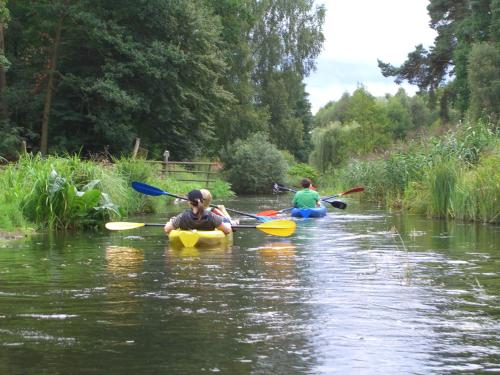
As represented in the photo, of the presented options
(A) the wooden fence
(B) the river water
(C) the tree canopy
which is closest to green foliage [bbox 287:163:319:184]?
(C) the tree canopy

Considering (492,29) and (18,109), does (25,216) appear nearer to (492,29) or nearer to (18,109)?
(18,109)

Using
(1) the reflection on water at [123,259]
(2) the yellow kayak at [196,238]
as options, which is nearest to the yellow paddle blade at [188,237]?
(2) the yellow kayak at [196,238]

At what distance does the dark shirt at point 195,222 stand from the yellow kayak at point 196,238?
17 centimetres

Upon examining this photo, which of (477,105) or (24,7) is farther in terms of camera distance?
(477,105)

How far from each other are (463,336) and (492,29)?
123ft

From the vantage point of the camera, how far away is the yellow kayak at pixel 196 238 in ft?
36.2

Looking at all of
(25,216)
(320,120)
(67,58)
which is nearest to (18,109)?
(67,58)

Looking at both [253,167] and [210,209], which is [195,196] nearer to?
[210,209]

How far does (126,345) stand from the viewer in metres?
5.05

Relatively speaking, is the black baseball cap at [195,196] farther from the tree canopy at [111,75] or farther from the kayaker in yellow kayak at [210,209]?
the tree canopy at [111,75]

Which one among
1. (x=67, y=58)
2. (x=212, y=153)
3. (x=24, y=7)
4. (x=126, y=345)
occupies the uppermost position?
(x=24, y=7)

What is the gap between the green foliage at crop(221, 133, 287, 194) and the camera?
3862 centimetres

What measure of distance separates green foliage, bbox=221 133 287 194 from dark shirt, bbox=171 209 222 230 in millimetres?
26601

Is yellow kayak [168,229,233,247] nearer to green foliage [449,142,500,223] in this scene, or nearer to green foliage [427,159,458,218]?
green foliage [449,142,500,223]
